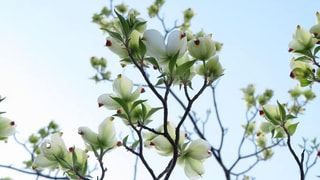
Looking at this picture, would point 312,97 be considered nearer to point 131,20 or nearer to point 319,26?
point 319,26

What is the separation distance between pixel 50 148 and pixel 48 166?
64 mm

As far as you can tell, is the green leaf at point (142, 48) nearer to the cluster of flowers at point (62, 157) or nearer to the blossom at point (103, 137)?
the blossom at point (103, 137)

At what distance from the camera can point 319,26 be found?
106 centimetres

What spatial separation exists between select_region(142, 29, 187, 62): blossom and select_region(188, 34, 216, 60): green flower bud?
0.04m

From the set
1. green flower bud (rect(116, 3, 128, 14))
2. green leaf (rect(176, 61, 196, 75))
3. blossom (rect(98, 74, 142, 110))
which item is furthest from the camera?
green flower bud (rect(116, 3, 128, 14))

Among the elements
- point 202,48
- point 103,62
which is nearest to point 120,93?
point 202,48

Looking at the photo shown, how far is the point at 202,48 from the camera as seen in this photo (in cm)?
94

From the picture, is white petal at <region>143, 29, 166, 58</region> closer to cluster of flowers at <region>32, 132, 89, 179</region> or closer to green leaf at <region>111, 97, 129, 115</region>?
green leaf at <region>111, 97, 129, 115</region>

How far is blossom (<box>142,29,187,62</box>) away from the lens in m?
0.88

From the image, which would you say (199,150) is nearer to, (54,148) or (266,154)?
(54,148)

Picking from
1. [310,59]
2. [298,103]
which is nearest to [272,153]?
[298,103]

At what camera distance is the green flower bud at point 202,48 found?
929mm

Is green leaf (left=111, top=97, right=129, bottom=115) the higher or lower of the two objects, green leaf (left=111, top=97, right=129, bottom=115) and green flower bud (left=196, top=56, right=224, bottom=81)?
the lower

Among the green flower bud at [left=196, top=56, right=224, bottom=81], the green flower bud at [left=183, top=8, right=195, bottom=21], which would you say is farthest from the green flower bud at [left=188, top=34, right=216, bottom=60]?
the green flower bud at [left=183, top=8, right=195, bottom=21]
